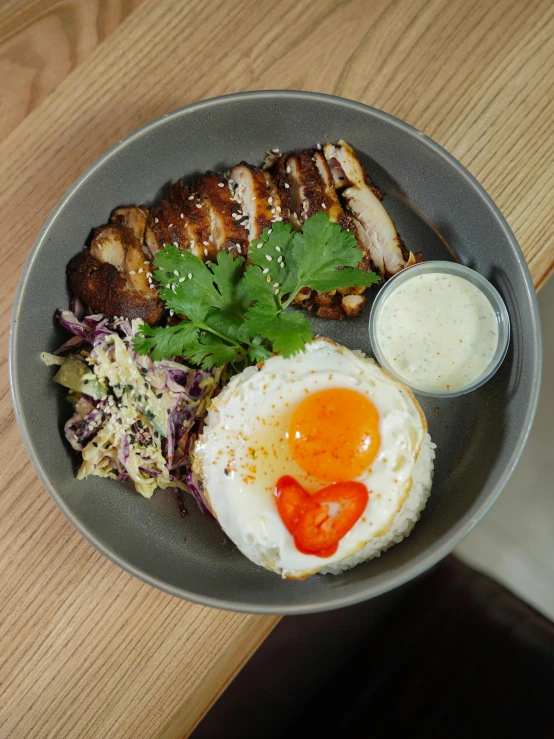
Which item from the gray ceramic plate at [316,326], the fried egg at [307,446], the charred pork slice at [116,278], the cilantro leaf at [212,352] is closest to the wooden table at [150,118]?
the gray ceramic plate at [316,326]

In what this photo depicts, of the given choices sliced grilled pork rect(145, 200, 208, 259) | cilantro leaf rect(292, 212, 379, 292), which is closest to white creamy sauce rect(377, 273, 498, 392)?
cilantro leaf rect(292, 212, 379, 292)

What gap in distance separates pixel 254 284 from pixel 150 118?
870mm

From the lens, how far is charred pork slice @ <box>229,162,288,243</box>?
2.46 meters

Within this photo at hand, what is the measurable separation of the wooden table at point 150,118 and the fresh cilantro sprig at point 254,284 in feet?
2.12

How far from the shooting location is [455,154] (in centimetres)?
260

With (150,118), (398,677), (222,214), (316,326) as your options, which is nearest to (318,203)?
(222,214)

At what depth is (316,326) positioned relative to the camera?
266cm

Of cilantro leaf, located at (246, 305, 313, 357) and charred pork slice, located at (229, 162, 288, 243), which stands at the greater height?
charred pork slice, located at (229, 162, 288, 243)

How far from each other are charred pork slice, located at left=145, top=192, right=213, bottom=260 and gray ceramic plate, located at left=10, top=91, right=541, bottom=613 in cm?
15

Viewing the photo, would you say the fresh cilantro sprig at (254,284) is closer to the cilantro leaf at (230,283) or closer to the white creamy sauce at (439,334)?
the cilantro leaf at (230,283)

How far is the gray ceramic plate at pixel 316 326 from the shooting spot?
7.60 ft

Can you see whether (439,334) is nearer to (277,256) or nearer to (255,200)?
(277,256)

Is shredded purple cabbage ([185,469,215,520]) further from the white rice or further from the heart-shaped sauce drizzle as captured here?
the white rice

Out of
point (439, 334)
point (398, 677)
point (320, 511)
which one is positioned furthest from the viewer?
point (398, 677)
